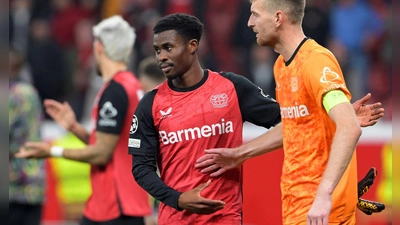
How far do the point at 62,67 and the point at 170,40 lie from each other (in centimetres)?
1010

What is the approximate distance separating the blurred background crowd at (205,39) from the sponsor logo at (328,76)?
8.71 metres

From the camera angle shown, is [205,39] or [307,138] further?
[205,39]

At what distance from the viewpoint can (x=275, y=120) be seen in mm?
5457

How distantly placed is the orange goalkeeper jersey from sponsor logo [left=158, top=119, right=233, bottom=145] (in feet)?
1.87

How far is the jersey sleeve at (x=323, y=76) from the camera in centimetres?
452

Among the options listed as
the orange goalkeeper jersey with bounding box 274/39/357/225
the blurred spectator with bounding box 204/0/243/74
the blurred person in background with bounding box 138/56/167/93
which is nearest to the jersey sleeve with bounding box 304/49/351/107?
the orange goalkeeper jersey with bounding box 274/39/357/225

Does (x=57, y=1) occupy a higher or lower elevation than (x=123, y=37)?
higher

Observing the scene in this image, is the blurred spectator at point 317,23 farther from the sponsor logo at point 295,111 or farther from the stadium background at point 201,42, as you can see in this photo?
the sponsor logo at point 295,111

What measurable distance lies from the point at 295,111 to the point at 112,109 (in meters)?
2.49

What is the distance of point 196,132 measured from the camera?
5.34 metres

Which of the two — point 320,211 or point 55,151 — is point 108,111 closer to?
point 55,151

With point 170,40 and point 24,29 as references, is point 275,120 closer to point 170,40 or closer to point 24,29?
point 170,40

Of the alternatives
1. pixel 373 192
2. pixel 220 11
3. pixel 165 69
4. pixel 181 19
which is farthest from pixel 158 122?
pixel 220 11

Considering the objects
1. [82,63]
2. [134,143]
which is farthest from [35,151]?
[82,63]
